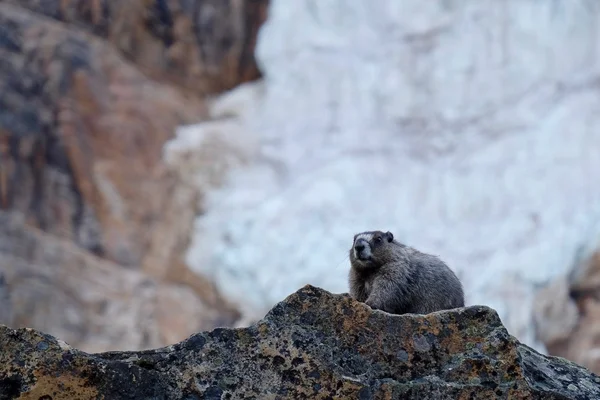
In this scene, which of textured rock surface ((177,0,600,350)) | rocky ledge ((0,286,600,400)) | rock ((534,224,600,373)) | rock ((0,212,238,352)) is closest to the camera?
rocky ledge ((0,286,600,400))

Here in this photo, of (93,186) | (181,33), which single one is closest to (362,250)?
(93,186)

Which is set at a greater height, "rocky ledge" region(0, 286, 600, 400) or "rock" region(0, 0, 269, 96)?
"rock" region(0, 0, 269, 96)

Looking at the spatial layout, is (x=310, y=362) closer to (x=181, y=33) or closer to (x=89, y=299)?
(x=89, y=299)

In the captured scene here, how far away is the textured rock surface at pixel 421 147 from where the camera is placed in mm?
20859

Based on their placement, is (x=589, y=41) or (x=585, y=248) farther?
(x=589, y=41)

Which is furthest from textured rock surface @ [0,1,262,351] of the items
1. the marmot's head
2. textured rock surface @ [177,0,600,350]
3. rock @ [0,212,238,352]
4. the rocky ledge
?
the rocky ledge

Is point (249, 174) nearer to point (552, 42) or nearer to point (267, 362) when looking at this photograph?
point (552, 42)

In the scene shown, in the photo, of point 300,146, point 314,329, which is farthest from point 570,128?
point 314,329

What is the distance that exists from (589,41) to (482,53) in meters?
2.59

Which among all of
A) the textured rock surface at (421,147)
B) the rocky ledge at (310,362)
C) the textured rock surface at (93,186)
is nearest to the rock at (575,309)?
the textured rock surface at (421,147)

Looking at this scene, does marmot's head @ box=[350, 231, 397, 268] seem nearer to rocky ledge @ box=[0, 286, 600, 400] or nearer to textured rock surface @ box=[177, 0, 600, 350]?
rocky ledge @ box=[0, 286, 600, 400]

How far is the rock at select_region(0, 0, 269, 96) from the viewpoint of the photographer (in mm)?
24125

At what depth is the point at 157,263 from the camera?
21.7 metres

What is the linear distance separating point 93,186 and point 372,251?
15.1 meters
